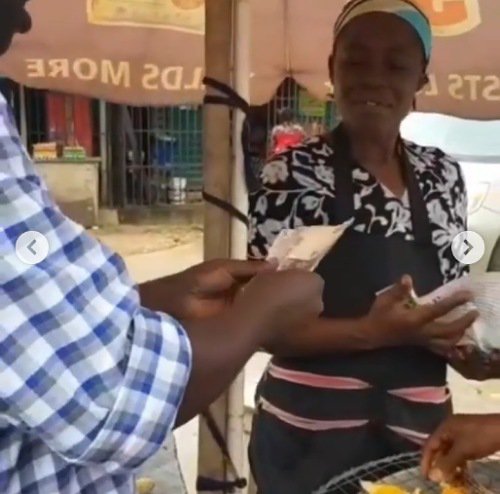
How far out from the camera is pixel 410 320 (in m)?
1.55

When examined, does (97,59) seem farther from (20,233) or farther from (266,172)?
(20,233)

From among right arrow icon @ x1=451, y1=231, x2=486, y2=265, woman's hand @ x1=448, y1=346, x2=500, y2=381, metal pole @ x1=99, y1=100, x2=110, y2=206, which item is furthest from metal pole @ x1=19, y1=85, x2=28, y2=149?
woman's hand @ x1=448, y1=346, x2=500, y2=381

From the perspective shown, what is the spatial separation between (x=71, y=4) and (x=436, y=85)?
112cm

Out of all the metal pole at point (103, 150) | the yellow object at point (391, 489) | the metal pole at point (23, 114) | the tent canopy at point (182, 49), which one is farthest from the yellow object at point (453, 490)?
the metal pole at point (103, 150)

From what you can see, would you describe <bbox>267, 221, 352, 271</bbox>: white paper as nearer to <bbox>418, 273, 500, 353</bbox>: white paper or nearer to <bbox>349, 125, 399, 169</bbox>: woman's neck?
<bbox>418, 273, 500, 353</bbox>: white paper

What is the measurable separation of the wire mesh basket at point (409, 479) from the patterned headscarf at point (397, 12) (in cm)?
85

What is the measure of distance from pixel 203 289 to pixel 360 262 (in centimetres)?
59

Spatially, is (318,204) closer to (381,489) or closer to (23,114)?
(381,489)

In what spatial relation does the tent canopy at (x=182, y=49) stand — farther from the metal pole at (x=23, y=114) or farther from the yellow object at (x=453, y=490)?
the metal pole at (x=23, y=114)

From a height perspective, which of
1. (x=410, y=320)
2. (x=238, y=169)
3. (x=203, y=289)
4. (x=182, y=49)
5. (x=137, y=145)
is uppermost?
(x=182, y=49)

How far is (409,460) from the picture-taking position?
157cm

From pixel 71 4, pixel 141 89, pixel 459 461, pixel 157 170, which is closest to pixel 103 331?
pixel 459 461

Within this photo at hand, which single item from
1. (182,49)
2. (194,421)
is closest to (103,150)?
(194,421)

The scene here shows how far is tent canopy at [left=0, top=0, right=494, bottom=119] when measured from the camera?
7.87 ft
